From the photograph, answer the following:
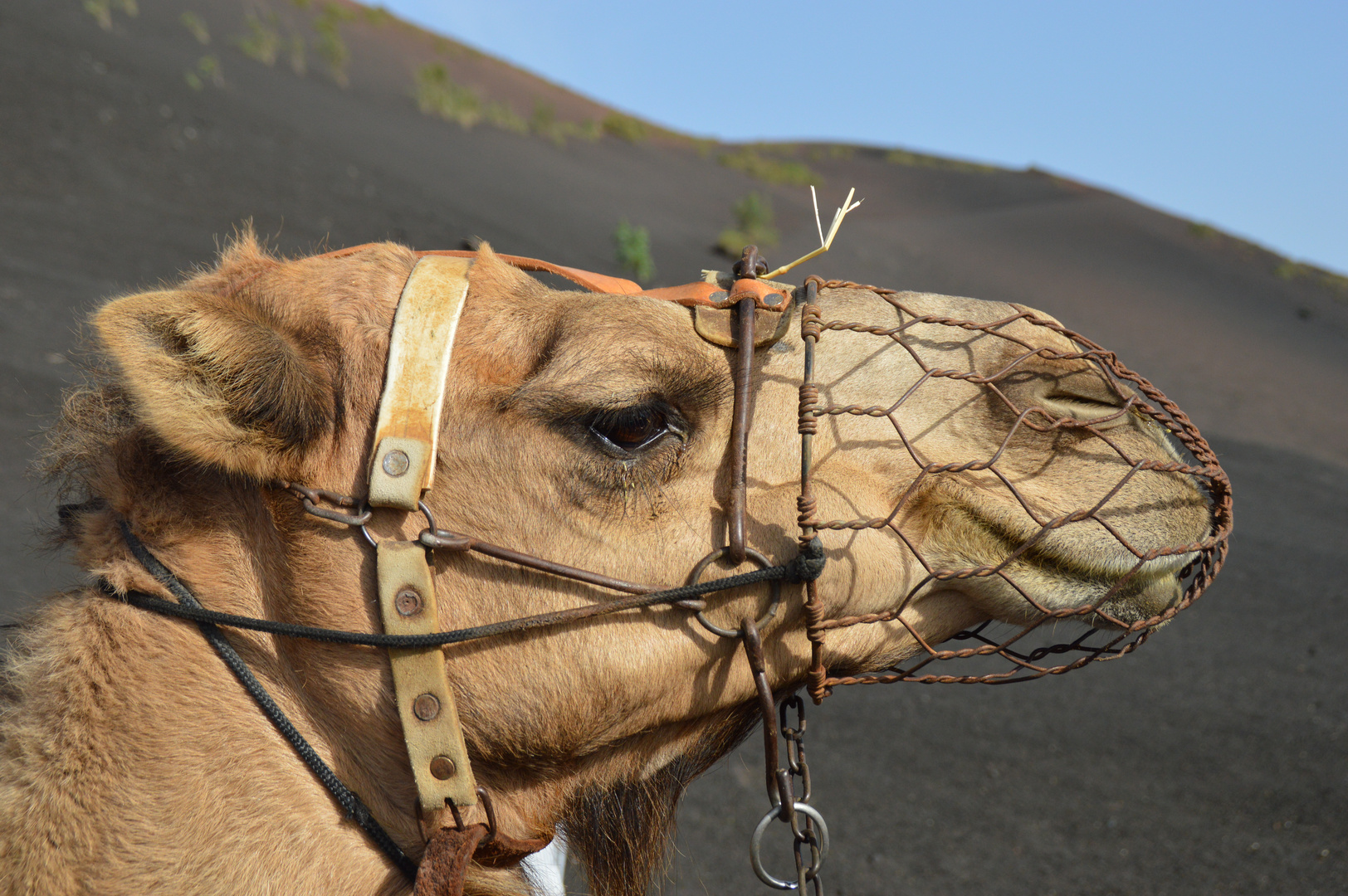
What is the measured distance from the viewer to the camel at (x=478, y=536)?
148 cm

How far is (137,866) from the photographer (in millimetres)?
1432

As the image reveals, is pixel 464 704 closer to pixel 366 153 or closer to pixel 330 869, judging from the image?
pixel 330 869

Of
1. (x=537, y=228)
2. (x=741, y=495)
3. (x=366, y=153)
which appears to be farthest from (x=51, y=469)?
(x=366, y=153)

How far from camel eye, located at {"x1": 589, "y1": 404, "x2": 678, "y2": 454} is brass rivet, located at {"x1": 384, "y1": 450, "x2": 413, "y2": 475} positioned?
0.33 m

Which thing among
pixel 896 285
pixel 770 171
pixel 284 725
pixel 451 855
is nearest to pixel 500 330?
pixel 284 725

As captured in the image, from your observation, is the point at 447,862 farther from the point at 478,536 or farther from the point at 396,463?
the point at 396,463

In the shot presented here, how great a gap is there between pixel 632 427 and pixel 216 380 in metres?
0.72

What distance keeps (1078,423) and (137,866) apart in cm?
178

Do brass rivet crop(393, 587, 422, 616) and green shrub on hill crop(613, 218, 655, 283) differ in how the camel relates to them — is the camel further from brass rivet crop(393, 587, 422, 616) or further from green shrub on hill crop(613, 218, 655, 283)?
green shrub on hill crop(613, 218, 655, 283)

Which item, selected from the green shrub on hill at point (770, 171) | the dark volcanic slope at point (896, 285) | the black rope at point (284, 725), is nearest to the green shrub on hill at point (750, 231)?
the dark volcanic slope at point (896, 285)

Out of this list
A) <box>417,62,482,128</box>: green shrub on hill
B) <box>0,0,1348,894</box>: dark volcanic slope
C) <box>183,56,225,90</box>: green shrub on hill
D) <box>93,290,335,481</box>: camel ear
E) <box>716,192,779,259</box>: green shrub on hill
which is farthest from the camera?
<box>417,62,482,128</box>: green shrub on hill

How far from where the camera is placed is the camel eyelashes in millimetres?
1611

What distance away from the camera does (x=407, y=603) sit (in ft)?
4.91

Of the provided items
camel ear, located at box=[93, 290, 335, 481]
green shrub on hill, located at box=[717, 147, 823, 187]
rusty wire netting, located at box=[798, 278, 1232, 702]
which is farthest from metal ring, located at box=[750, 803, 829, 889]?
green shrub on hill, located at box=[717, 147, 823, 187]
